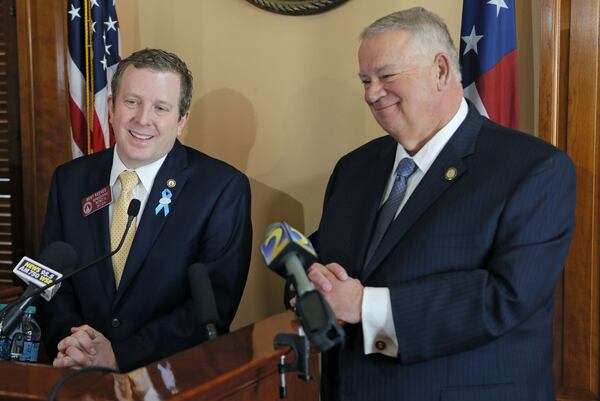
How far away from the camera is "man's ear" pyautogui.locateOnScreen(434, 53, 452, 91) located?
2.00 metres

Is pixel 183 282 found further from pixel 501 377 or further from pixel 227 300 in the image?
pixel 501 377

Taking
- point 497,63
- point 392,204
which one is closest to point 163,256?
point 392,204

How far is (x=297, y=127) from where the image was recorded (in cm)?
316

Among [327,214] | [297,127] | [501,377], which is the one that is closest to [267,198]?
[297,127]

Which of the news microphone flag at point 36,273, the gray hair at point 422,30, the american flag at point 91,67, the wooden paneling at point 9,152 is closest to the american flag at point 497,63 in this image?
the gray hair at point 422,30

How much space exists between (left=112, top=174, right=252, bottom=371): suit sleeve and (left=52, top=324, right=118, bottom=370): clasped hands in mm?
38

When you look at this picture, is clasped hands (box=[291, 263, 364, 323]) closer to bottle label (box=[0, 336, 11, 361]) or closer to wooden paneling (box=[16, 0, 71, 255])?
bottle label (box=[0, 336, 11, 361])

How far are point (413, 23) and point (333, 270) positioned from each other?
743mm

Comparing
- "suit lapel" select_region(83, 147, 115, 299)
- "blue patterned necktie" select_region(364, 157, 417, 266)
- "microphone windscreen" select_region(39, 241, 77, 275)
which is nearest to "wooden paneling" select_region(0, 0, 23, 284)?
"suit lapel" select_region(83, 147, 115, 299)

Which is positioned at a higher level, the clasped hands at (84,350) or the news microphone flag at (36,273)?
the news microphone flag at (36,273)

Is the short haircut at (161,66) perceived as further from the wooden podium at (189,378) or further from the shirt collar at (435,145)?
the wooden podium at (189,378)

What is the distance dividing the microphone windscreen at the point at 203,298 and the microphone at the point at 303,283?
0.23 meters

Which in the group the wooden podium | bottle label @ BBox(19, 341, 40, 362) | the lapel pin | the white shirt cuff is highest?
the lapel pin

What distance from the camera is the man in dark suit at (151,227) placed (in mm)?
2322
